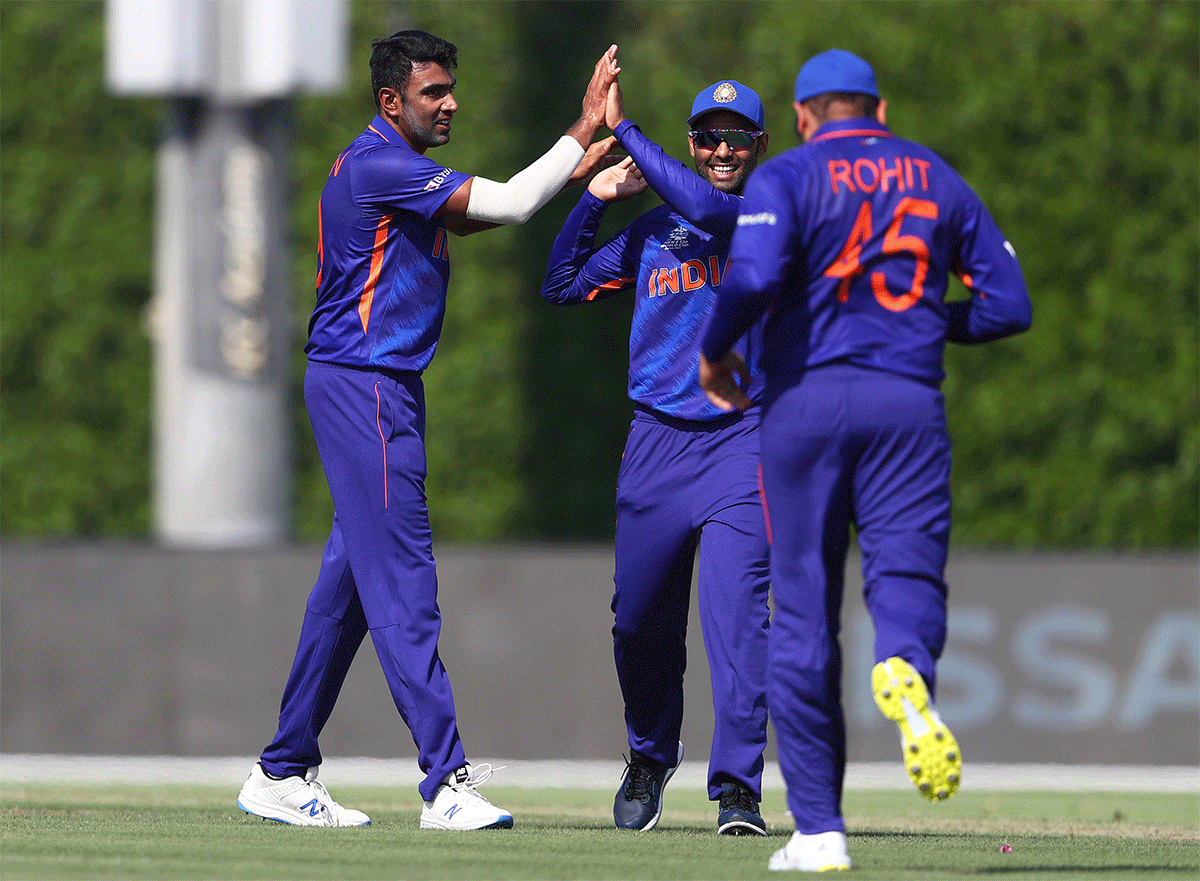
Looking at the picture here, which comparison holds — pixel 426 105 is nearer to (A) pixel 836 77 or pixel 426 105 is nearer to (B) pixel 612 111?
(B) pixel 612 111

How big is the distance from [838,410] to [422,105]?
2.00m

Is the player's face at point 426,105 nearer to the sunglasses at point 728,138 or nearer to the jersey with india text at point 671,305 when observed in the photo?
the jersey with india text at point 671,305

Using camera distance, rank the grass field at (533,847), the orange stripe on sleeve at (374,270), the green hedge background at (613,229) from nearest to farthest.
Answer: the grass field at (533,847)
the orange stripe on sleeve at (374,270)
the green hedge background at (613,229)

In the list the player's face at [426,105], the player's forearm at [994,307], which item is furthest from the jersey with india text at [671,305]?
the player's forearm at [994,307]

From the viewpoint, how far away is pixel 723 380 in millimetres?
5273

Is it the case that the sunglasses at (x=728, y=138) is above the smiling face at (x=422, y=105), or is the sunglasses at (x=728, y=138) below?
below

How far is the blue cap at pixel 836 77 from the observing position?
207 inches

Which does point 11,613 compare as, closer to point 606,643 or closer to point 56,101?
point 606,643

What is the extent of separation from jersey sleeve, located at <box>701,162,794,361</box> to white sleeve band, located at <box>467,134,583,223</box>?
1.11 metres

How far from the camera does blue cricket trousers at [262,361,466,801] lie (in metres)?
6.02

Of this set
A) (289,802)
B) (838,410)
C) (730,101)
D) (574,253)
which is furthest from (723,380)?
(289,802)

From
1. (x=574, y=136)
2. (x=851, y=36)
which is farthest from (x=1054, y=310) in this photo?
(x=574, y=136)

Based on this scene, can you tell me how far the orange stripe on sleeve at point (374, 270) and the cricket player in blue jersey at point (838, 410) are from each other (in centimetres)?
139

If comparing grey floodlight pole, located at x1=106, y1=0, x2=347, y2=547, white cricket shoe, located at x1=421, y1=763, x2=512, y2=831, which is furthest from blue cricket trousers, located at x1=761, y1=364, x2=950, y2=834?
grey floodlight pole, located at x1=106, y1=0, x2=347, y2=547
